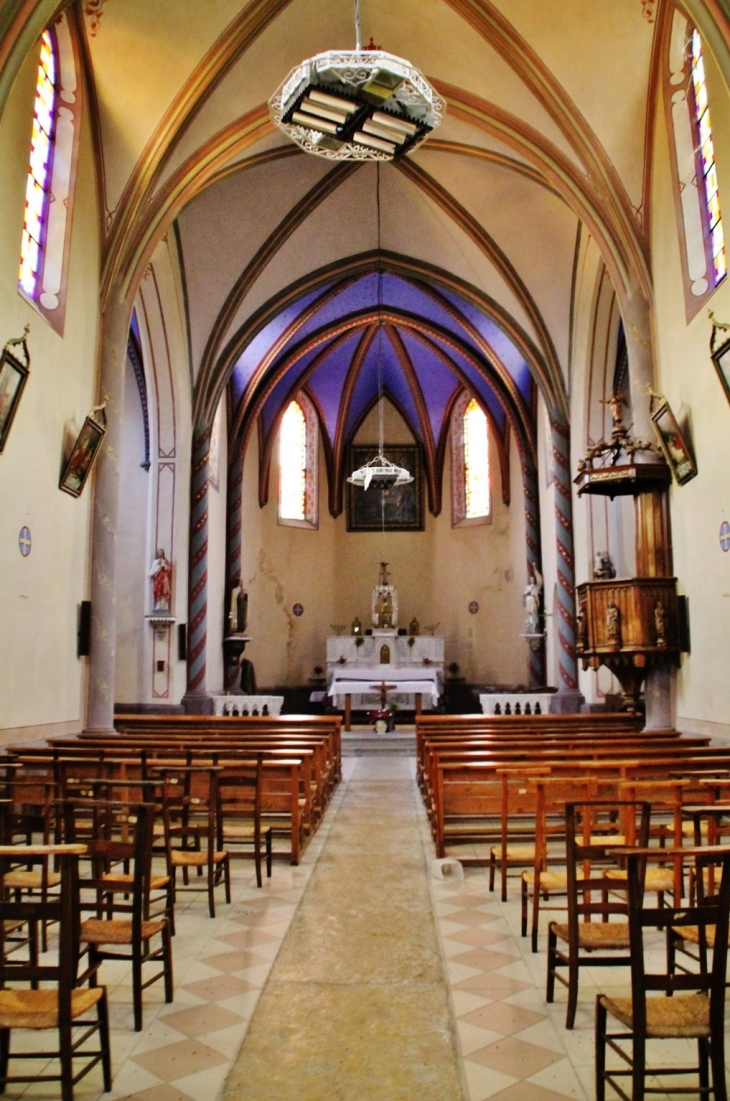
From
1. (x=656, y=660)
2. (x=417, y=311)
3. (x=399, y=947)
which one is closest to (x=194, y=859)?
(x=399, y=947)

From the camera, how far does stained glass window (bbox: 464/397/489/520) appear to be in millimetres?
25688

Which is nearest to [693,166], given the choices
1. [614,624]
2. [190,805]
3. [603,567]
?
[614,624]

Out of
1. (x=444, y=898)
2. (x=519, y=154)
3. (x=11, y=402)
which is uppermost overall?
(x=519, y=154)

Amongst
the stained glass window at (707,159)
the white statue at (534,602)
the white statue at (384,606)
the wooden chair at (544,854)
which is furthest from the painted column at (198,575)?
the wooden chair at (544,854)

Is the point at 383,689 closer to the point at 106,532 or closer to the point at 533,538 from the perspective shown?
the point at 533,538

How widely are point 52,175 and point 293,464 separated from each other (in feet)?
50.0

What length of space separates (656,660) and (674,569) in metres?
1.26

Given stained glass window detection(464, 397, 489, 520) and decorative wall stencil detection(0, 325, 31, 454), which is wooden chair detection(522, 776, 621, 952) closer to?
decorative wall stencil detection(0, 325, 31, 454)

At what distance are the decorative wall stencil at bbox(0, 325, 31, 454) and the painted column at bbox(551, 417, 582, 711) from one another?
11.8 m

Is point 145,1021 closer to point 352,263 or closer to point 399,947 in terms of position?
point 399,947

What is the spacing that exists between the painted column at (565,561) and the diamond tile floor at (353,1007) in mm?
11706

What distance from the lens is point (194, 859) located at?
6301 mm

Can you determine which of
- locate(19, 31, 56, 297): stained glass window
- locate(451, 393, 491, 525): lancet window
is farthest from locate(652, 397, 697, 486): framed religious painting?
locate(451, 393, 491, 525): lancet window

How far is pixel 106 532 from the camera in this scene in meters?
12.5
